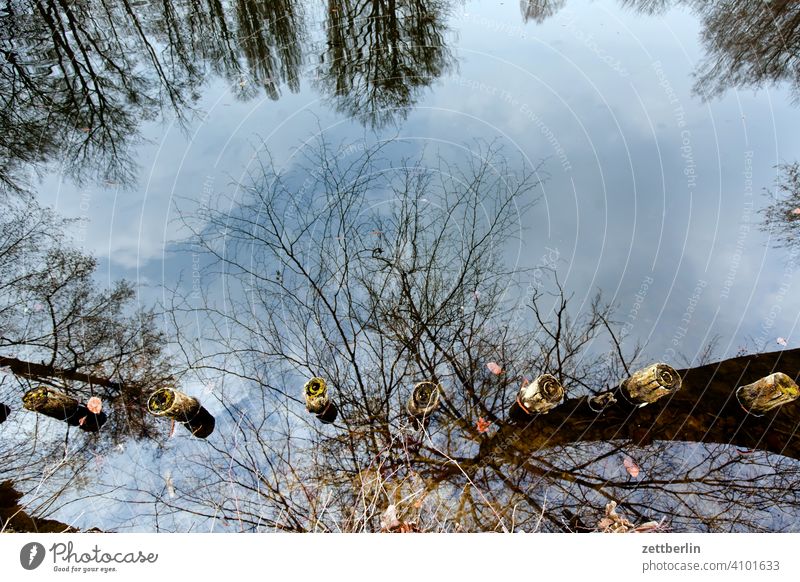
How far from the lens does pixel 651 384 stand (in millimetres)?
3586

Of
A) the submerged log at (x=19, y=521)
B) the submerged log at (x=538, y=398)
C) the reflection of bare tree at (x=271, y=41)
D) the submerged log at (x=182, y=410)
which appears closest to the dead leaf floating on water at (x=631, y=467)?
the submerged log at (x=538, y=398)

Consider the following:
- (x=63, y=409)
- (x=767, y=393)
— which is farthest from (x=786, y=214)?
(x=63, y=409)

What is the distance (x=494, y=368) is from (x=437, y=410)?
731mm

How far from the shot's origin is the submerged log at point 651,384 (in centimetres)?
355

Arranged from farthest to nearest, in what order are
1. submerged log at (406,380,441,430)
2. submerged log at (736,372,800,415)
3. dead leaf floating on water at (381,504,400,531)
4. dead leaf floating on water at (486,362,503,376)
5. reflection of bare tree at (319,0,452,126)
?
reflection of bare tree at (319,0,452,126), dead leaf floating on water at (486,362,503,376), submerged log at (406,380,441,430), submerged log at (736,372,800,415), dead leaf floating on water at (381,504,400,531)

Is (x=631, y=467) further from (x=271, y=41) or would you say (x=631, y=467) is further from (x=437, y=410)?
(x=271, y=41)

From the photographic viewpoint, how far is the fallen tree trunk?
3793mm

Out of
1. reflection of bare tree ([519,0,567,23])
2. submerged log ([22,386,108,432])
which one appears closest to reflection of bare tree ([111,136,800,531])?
submerged log ([22,386,108,432])

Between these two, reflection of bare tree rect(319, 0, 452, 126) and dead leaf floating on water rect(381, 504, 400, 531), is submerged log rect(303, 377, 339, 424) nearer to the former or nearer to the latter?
dead leaf floating on water rect(381, 504, 400, 531)

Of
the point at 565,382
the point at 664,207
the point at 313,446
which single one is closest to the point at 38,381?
the point at 313,446

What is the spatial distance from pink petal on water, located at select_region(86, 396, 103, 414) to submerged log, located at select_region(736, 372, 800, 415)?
6.36 m

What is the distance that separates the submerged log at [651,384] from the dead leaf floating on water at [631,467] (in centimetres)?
54

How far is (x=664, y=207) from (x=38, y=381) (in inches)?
284
